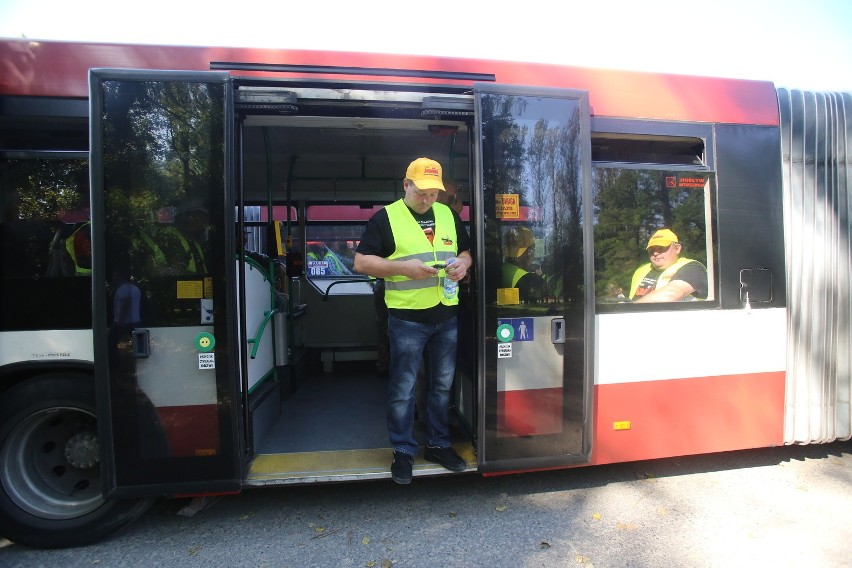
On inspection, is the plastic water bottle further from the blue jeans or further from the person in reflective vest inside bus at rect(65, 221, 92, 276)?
the person in reflective vest inside bus at rect(65, 221, 92, 276)

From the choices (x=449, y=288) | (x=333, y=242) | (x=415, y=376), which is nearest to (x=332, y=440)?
(x=415, y=376)

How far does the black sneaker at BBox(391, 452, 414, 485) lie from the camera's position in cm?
280

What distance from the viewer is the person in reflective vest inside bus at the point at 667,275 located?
3.02 metres

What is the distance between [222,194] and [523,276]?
1729 millimetres

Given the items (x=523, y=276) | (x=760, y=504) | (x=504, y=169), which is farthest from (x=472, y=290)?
(x=760, y=504)

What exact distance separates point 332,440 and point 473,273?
1602mm

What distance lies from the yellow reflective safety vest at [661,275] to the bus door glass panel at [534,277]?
418mm

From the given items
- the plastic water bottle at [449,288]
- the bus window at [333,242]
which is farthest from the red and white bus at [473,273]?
the bus window at [333,242]

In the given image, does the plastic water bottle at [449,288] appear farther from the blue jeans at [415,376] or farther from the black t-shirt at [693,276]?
the black t-shirt at [693,276]

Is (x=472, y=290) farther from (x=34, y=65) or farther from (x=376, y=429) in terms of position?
(x=34, y=65)

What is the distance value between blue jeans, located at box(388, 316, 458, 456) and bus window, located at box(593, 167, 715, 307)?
3.31 feet

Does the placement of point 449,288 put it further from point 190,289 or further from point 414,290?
point 190,289

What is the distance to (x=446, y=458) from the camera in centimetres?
292

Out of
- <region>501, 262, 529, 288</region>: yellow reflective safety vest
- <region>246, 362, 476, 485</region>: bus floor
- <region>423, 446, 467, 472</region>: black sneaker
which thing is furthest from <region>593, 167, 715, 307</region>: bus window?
<region>246, 362, 476, 485</region>: bus floor
